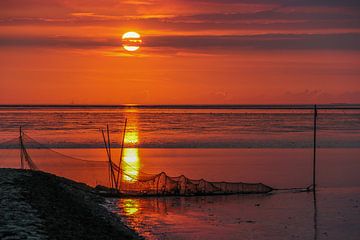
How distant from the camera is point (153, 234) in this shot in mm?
16797

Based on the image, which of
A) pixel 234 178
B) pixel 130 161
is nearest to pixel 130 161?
pixel 130 161

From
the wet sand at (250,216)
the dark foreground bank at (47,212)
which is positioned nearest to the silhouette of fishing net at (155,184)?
the wet sand at (250,216)

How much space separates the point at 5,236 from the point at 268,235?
8178mm

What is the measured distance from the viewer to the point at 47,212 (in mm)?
13789

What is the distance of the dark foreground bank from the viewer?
11.8m

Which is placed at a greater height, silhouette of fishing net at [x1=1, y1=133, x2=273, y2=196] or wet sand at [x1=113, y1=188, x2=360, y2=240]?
silhouette of fishing net at [x1=1, y1=133, x2=273, y2=196]

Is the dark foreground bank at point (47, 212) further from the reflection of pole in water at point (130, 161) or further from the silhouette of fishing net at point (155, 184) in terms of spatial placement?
the reflection of pole in water at point (130, 161)

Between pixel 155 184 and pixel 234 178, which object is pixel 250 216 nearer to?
pixel 155 184

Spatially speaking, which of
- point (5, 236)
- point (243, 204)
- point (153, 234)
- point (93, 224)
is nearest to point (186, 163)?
point (243, 204)

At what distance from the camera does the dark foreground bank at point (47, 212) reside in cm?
1181

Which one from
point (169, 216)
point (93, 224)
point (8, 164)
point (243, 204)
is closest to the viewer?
point (93, 224)

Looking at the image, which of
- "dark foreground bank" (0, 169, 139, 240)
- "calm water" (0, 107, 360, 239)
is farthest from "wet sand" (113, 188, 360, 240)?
"dark foreground bank" (0, 169, 139, 240)

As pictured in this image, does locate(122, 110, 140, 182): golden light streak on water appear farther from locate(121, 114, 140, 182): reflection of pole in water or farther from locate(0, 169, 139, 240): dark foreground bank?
locate(0, 169, 139, 240): dark foreground bank

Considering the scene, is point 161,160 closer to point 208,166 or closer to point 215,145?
point 208,166
